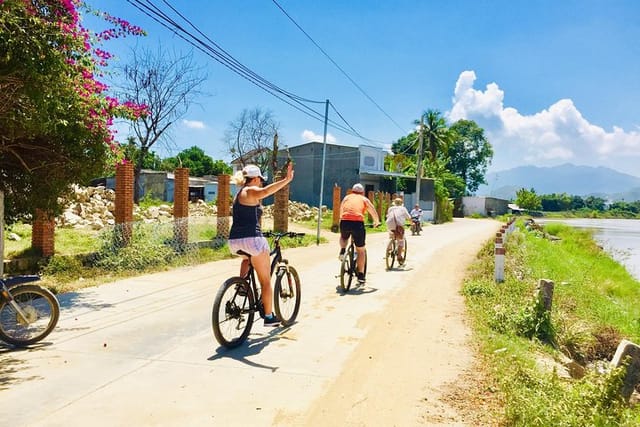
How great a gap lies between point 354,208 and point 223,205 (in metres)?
6.74

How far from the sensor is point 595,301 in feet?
34.5

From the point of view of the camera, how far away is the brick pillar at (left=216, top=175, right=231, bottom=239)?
1435cm

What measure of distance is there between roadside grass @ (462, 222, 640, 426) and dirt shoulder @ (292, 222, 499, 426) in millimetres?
324

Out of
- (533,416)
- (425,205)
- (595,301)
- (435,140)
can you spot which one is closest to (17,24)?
(533,416)

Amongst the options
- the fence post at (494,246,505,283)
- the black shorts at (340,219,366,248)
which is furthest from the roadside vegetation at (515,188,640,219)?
the black shorts at (340,219,366,248)

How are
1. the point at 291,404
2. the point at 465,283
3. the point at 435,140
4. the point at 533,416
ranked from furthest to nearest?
1. the point at 435,140
2. the point at 465,283
3. the point at 291,404
4. the point at 533,416

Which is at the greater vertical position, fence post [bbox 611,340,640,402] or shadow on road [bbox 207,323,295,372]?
fence post [bbox 611,340,640,402]

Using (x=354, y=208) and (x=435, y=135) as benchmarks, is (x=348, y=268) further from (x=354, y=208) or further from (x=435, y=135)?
(x=435, y=135)

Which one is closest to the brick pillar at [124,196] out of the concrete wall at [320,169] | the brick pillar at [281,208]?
the brick pillar at [281,208]

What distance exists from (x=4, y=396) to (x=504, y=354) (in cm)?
472

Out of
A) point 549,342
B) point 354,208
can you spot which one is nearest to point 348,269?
point 354,208

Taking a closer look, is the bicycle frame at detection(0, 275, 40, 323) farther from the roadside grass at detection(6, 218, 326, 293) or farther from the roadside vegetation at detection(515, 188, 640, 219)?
the roadside vegetation at detection(515, 188, 640, 219)

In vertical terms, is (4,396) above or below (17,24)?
below

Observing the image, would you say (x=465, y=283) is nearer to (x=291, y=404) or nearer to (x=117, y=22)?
(x=291, y=404)
